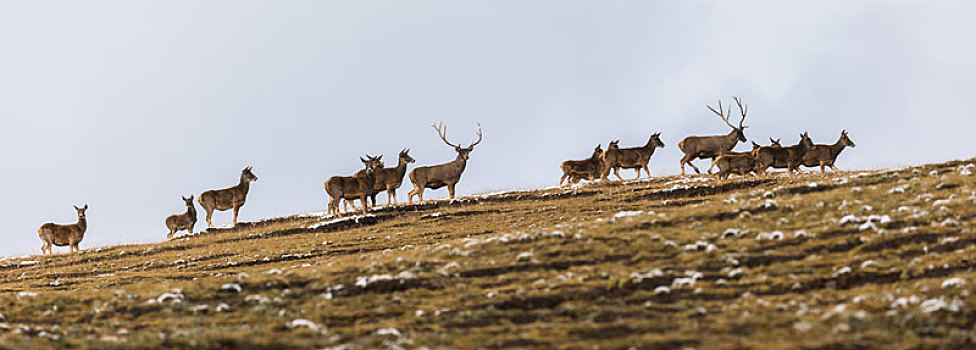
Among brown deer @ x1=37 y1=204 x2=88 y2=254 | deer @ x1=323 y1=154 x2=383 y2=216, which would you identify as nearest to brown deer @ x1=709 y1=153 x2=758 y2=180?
deer @ x1=323 y1=154 x2=383 y2=216

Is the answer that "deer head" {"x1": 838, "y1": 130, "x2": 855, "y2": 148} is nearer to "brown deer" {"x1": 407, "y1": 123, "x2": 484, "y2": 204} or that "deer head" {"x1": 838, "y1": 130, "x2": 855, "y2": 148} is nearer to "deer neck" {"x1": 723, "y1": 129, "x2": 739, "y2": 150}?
"deer neck" {"x1": 723, "y1": 129, "x2": 739, "y2": 150}

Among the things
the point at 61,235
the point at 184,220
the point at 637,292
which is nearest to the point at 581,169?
the point at 184,220

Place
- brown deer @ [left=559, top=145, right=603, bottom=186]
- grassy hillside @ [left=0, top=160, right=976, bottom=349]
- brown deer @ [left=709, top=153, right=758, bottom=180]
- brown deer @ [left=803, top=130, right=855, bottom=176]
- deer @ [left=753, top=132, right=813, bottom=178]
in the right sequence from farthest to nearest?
1. brown deer @ [left=559, top=145, right=603, bottom=186]
2. brown deer @ [left=803, top=130, right=855, bottom=176]
3. deer @ [left=753, top=132, right=813, bottom=178]
4. brown deer @ [left=709, top=153, right=758, bottom=180]
5. grassy hillside @ [left=0, top=160, right=976, bottom=349]

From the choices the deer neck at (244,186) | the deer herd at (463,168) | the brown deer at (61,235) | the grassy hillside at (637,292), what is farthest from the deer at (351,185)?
the grassy hillside at (637,292)

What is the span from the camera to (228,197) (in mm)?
52500

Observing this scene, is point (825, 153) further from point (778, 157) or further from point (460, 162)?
point (460, 162)

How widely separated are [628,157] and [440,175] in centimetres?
1132

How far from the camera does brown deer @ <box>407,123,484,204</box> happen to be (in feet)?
160

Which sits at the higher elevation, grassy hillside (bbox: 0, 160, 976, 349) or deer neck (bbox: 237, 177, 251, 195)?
deer neck (bbox: 237, 177, 251, 195)

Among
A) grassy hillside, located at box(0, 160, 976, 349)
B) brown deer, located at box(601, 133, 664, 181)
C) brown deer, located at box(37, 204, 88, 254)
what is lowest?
grassy hillside, located at box(0, 160, 976, 349)

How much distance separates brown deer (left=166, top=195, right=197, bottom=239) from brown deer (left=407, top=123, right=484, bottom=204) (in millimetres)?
13020

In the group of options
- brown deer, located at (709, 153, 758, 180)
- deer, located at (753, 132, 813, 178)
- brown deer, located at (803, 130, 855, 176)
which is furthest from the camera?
brown deer, located at (803, 130, 855, 176)

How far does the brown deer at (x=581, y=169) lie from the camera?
2000 inches

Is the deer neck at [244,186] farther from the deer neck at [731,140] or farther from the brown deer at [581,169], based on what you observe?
the deer neck at [731,140]
